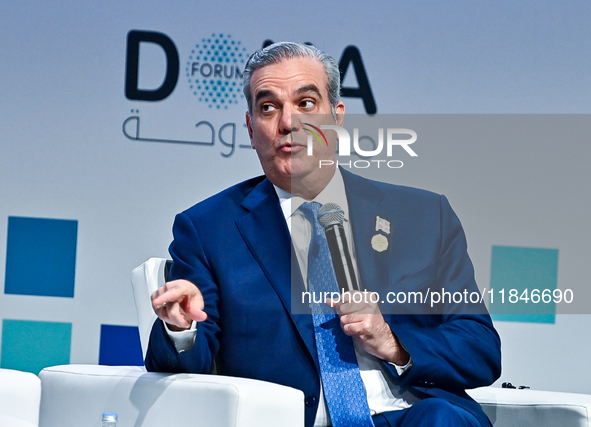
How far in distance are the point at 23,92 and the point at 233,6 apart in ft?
3.66

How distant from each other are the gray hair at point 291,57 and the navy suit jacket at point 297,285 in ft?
0.91

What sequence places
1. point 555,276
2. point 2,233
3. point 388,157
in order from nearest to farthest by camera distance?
point 388,157 < point 555,276 < point 2,233

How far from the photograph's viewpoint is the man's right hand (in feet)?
5.23

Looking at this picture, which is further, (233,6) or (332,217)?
(233,6)

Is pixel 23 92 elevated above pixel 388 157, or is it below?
above

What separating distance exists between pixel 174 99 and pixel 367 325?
2031 millimetres

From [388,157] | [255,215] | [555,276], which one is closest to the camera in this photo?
[255,215]

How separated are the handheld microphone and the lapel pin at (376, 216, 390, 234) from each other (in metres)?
0.26

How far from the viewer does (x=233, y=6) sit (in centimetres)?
338

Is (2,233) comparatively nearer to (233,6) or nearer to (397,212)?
(233,6)

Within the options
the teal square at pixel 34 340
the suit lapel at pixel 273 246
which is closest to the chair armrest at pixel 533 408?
the suit lapel at pixel 273 246

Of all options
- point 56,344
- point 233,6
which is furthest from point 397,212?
point 56,344

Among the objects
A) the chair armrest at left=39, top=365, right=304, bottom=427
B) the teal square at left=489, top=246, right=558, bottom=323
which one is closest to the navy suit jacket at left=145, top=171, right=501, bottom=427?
the chair armrest at left=39, top=365, right=304, bottom=427

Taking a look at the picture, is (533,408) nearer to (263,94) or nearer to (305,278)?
(305,278)
